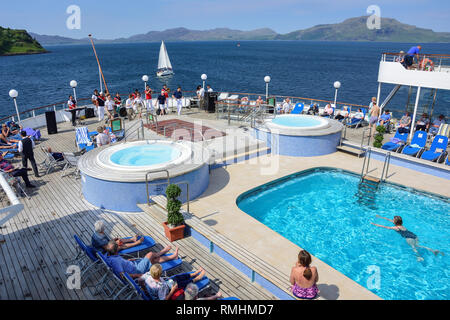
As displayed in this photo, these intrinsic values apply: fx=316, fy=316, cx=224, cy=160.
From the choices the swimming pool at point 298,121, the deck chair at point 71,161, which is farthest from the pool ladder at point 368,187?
the deck chair at point 71,161

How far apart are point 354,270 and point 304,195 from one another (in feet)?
12.4

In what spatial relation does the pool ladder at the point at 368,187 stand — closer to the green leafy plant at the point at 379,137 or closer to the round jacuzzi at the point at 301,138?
the green leafy plant at the point at 379,137

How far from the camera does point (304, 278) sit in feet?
17.6

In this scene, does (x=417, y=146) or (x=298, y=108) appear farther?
(x=298, y=108)

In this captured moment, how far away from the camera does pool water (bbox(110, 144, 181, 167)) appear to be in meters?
10.1

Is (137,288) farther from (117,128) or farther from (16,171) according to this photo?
(117,128)

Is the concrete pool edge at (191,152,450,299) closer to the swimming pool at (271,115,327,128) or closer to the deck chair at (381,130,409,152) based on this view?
the deck chair at (381,130,409,152)

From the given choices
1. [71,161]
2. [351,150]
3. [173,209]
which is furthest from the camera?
[351,150]

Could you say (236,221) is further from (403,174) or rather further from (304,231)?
(403,174)

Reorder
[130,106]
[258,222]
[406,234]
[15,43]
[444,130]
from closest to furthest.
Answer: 1. [406,234]
2. [258,222]
3. [444,130]
4. [130,106]
5. [15,43]

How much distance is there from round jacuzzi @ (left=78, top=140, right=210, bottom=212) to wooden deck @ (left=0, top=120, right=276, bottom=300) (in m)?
0.44

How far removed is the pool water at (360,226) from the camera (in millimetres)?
7109

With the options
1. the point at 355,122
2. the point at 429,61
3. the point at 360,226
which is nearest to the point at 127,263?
the point at 360,226

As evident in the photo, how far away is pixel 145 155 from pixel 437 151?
1131 cm
